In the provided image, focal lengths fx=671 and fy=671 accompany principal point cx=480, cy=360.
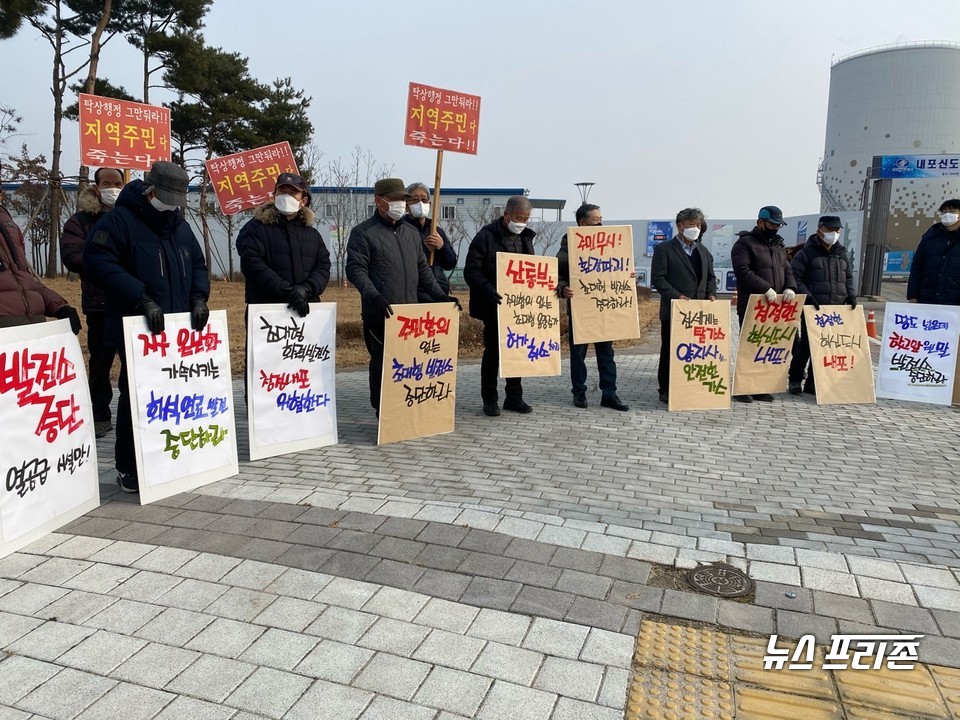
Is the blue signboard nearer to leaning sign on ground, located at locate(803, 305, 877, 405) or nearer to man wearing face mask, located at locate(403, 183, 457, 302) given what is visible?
leaning sign on ground, located at locate(803, 305, 877, 405)

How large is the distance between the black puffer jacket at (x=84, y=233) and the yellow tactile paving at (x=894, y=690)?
5.77m

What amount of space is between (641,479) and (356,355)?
23.4ft

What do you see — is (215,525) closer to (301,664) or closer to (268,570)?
(268,570)

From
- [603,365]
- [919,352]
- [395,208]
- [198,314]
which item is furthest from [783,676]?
[919,352]

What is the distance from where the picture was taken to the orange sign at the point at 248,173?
7.29 metres

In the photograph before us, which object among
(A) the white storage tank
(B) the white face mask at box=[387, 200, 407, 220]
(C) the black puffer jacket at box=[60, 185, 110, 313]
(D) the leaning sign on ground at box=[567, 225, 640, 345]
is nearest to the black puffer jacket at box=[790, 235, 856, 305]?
(D) the leaning sign on ground at box=[567, 225, 640, 345]

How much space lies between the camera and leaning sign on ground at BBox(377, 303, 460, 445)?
5.50m

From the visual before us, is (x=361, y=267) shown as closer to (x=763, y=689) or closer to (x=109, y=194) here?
(x=109, y=194)

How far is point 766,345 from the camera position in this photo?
7.46 metres

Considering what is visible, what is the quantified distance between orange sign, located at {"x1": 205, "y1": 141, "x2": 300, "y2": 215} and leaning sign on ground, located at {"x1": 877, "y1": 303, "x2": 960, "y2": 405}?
22.7 ft

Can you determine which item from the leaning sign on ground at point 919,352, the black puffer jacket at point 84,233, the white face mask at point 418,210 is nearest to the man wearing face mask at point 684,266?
the leaning sign on ground at point 919,352

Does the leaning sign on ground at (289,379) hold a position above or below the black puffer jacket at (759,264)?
below

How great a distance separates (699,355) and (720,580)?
13.8 feet

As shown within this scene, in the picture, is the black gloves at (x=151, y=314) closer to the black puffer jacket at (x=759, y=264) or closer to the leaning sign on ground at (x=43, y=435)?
the leaning sign on ground at (x=43, y=435)
